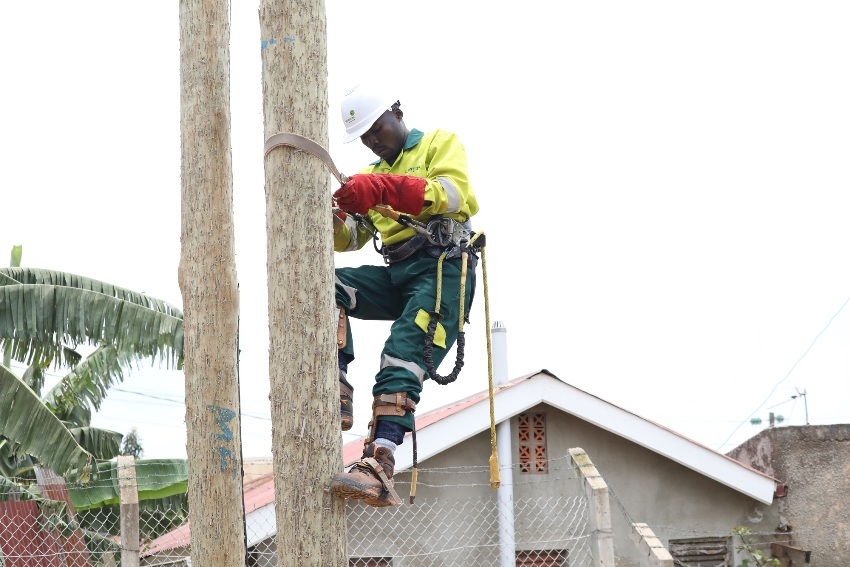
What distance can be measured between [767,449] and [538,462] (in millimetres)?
2536

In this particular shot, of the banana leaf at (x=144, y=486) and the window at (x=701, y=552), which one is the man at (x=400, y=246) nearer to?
the window at (x=701, y=552)

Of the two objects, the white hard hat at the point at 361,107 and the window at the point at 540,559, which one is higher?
the white hard hat at the point at 361,107

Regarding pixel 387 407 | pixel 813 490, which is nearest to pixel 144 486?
pixel 813 490

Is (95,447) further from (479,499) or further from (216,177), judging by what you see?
(216,177)

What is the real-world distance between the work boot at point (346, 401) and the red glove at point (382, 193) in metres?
0.75

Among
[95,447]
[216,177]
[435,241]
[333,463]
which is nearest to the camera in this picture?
[333,463]

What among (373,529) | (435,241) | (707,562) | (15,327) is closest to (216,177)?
(435,241)

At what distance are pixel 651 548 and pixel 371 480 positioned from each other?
3.12m

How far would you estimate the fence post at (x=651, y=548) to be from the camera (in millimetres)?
5973

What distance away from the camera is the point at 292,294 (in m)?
3.41

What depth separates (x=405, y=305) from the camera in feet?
15.7

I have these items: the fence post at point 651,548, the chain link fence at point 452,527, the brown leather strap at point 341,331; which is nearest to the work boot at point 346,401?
the brown leather strap at point 341,331

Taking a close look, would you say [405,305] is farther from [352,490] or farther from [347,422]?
[352,490]

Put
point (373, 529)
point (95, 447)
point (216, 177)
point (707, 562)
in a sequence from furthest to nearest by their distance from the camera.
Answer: point (95, 447) → point (707, 562) → point (373, 529) → point (216, 177)
